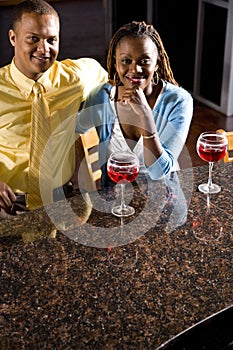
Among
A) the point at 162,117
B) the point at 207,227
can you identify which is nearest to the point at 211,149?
the point at 207,227

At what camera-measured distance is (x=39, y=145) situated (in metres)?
2.01

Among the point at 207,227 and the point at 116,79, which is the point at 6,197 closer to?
the point at 116,79

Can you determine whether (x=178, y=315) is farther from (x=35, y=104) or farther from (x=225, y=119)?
(x=225, y=119)

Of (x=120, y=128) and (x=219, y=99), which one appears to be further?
(x=219, y=99)

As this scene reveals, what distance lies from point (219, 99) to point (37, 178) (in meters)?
2.96

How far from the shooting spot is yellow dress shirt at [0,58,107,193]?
2033 millimetres

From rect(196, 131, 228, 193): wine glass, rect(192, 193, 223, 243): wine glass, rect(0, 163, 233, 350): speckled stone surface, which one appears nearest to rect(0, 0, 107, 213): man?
rect(0, 163, 233, 350): speckled stone surface

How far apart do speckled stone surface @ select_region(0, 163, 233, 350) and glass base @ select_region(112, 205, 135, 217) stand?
20mm

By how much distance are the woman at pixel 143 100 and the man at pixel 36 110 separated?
73 millimetres

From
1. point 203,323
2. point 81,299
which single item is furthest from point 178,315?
point 81,299

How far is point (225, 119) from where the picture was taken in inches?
178

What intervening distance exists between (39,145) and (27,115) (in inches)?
5.0

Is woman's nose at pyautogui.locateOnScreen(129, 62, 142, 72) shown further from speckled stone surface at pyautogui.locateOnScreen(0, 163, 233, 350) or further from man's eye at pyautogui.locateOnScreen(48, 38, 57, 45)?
speckled stone surface at pyautogui.locateOnScreen(0, 163, 233, 350)

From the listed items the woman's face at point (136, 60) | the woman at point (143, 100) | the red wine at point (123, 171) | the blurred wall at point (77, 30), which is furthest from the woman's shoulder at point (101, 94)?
the blurred wall at point (77, 30)
